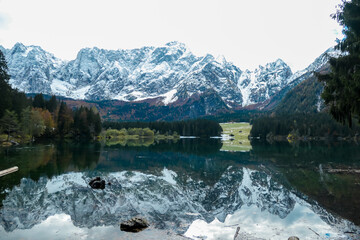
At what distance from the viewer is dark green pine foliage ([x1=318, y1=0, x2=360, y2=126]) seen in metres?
24.3

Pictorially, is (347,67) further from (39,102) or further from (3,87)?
(39,102)

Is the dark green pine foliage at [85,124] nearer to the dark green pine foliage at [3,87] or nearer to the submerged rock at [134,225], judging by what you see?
the dark green pine foliage at [3,87]

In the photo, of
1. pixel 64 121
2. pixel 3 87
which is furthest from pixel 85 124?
pixel 3 87

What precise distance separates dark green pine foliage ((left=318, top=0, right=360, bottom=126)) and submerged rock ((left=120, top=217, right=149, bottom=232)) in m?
20.5

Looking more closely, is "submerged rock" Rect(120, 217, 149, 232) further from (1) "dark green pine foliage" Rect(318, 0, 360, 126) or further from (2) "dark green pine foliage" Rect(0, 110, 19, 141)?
(2) "dark green pine foliage" Rect(0, 110, 19, 141)

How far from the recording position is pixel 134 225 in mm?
16062

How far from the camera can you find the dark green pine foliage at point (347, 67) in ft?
79.6

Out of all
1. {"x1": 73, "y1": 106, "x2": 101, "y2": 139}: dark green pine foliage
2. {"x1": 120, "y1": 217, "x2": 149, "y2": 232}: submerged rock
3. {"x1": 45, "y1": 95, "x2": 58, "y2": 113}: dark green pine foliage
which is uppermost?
{"x1": 45, "y1": 95, "x2": 58, "y2": 113}: dark green pine foliage

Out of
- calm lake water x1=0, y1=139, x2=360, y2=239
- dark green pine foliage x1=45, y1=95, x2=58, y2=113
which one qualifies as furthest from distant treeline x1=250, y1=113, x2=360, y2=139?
calm lake water x1=0, y1=139, x2=360, y2=239

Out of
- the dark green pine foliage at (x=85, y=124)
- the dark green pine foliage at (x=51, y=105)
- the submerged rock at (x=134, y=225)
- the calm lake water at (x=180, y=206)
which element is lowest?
the calm lake water at (x=180, y=206)

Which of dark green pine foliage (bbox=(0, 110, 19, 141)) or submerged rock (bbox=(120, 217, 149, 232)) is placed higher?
dark green pine foliage (bbox=(0, 110, 19, 141))

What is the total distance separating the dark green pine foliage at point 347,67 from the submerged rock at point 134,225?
20.5 m

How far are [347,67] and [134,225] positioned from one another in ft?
77.6

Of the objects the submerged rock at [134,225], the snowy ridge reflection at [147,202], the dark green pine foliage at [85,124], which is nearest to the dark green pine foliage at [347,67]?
the snowy ridge reflection at [147,202]
